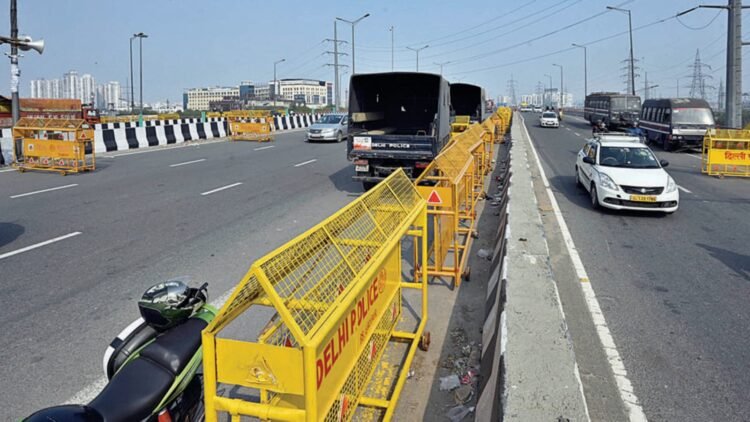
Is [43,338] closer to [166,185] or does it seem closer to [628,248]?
[628,248]

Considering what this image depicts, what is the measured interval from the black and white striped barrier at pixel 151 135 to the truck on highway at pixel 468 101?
1285cm

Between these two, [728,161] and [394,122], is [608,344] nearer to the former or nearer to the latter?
[394,122]

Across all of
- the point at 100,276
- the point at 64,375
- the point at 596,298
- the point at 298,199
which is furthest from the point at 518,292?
the point at 298,199

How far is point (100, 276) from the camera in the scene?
259 inches

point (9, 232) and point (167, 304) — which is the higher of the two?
point (167, 304)

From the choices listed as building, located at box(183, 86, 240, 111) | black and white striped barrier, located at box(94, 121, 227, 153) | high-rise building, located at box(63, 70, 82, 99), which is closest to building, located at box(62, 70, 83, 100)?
high-rise building, located at box(63, 70, 82, 99)

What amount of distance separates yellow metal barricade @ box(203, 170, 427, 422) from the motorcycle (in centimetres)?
34

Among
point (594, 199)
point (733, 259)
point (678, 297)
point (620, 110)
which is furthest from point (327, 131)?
point (620, 110)

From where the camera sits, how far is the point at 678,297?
21.2ft

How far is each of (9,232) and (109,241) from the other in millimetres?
1844

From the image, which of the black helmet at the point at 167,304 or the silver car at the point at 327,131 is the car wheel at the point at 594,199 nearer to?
the black helmet at the point at 167,304

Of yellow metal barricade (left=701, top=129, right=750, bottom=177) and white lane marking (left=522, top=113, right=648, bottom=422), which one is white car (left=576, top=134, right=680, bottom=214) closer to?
white lane marking (left=522, top=113, right=648, bottom=422)

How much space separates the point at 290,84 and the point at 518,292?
148251mm

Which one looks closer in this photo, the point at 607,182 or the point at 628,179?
the point at 628,179
